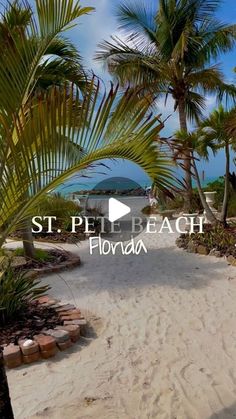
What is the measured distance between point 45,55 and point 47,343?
2.74 metres

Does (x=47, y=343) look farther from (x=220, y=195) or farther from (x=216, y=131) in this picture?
(x=220, y=195)

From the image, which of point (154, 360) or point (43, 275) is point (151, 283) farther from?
point (154, 360)

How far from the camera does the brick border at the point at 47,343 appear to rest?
3688mm

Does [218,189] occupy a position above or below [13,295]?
above

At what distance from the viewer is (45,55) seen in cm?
288

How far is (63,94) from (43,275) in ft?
17.7

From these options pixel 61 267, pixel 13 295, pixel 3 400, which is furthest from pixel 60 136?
pixel 61 267

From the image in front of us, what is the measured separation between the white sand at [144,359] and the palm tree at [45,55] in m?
1.30

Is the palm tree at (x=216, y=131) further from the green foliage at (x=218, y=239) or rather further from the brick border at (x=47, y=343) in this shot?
the brick border at (x=47, y=343)

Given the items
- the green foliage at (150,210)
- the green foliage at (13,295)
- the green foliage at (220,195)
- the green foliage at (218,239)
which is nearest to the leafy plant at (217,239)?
the green foliage at (218,239)

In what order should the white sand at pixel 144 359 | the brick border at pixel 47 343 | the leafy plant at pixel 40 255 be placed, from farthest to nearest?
the leafy plant at pixel 40 255, the brick border at pixel 47 343, the white sand at pixel 144 359

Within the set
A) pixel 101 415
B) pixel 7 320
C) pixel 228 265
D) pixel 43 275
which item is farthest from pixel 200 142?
pixel 101 415

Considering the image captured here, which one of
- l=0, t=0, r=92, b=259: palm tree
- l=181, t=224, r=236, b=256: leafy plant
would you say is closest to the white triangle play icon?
l=181, t=224, r=236, b=256: leafy plant

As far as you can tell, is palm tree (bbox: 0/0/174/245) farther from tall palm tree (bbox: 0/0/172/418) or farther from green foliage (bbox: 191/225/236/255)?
green foliage (bbox: 191/225/236/255)
